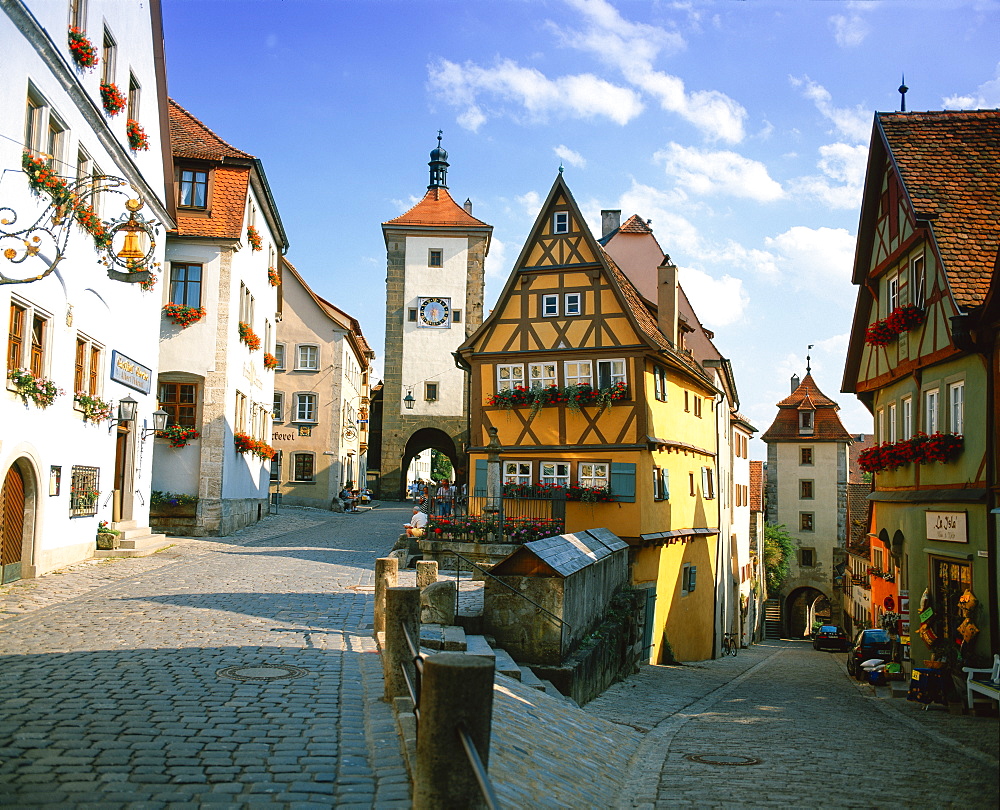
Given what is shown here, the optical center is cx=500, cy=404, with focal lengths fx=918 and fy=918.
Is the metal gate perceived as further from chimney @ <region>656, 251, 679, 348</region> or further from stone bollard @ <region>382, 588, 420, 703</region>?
chimney @ <region>656, 251, 679, 348</region>

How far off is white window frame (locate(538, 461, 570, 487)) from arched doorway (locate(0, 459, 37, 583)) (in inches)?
494

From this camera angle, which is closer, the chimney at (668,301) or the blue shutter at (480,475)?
the blue shutter at (480,475)

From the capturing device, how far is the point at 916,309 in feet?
56.7

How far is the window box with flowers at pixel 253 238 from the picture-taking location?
91.0 ft

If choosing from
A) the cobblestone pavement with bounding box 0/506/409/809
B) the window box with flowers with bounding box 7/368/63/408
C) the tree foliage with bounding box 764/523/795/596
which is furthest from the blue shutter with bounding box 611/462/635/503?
A: the tree foliage with bounding box 764/523/795/596

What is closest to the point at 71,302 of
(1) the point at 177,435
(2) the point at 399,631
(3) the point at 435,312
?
(1) the point at 177,435

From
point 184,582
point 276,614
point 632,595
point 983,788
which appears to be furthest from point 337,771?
point 632,595

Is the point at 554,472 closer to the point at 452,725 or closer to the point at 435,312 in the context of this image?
the point at 452,725

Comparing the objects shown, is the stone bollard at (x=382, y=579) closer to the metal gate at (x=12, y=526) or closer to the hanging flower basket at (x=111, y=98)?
the metal gate at (x=12, y=526)

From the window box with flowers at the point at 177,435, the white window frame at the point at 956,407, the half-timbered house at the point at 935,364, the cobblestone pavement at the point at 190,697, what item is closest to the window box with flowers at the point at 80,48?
the cobblestone pavement at the point at 190,697

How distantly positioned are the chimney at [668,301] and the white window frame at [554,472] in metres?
6.08

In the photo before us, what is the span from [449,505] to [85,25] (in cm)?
1224

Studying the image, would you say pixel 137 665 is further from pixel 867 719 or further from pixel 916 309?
pixel 916 309

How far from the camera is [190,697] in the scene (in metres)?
7.54
